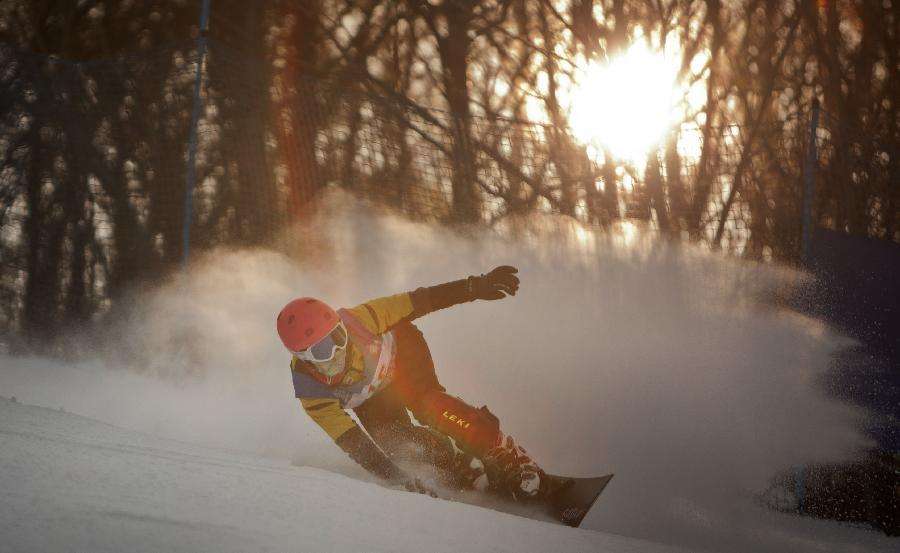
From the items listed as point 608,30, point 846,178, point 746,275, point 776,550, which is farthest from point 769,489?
point 608,30

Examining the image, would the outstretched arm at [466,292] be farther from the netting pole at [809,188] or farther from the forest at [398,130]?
the netting pole at [809,188]

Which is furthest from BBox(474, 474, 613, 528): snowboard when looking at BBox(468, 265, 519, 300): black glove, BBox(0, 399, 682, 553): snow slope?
BBox(468, 265, 519, 300): black glove

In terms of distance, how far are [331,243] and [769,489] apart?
401cm

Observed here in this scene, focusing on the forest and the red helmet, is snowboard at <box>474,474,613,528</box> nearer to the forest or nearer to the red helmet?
the red helmet

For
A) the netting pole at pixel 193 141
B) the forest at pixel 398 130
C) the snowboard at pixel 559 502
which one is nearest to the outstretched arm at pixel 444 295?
the snowboard at pixel 559 502

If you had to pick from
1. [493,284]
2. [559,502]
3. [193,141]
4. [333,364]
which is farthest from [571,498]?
[193,141]

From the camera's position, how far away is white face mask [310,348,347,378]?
429cm

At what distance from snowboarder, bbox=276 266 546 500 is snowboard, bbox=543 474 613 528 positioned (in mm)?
98

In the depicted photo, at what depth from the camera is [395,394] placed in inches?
188

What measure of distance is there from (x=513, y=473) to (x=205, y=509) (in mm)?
2386

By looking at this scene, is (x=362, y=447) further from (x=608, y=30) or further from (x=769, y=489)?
(x=608, y=30)

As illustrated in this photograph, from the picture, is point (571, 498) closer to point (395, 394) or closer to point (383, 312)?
point (395, 394)

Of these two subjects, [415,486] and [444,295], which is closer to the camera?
[415,486]

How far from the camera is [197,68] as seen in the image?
6344mm
